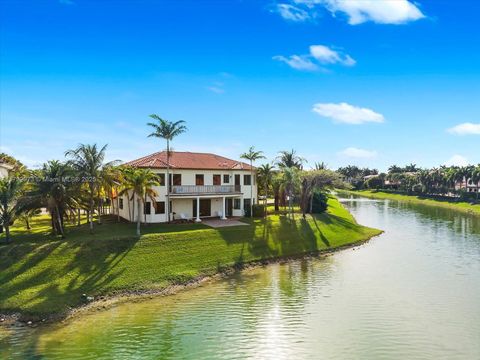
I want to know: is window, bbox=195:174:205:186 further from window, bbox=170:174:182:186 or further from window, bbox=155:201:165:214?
window, bbox=155:201:165:214

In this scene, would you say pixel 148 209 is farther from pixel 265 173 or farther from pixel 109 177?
pixel 265 173

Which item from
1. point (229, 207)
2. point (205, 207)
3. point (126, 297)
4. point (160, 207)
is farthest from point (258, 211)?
point (126, 297)

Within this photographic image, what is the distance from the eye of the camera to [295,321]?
23.5 m

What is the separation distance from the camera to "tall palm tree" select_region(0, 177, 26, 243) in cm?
3183

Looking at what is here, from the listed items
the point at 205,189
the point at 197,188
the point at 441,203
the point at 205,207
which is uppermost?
the point at 197,188

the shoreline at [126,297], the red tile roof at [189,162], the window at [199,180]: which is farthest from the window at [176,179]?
the shoreline at [126,297]

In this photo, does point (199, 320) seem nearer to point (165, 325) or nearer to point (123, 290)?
point (165, 325)

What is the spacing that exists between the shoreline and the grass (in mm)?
374

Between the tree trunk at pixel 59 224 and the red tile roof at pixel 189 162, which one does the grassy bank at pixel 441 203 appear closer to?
the red tile roof at pixel 189 162

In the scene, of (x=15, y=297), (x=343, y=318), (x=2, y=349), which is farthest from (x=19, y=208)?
(x=343, y=318)

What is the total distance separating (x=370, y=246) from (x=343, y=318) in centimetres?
2486

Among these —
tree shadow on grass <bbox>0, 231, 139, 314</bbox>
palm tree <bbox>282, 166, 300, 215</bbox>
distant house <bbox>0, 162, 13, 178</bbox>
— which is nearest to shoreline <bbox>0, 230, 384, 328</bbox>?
tree shadow on grass <bbox>0, 231, 139, 314</bbox>

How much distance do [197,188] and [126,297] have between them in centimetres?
2012

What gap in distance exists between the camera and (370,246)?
46688 mm
